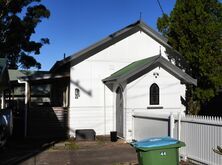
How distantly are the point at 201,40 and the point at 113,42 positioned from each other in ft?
15.0

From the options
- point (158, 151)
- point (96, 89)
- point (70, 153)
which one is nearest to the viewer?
point (158, 151)

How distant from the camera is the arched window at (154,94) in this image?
674 inches

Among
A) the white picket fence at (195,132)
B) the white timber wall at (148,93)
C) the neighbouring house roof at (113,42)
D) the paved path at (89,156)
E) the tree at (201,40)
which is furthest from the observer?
the neighbouring house roof at (113,42)

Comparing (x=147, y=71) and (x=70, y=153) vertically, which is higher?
(x=147, y=71)

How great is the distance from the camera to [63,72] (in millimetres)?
18562

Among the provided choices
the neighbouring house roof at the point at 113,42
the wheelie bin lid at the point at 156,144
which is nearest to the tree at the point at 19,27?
the neighbouring house roof at the point at 113,42

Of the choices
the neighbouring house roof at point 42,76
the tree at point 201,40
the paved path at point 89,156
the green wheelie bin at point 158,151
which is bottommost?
the paved path at point 89,156

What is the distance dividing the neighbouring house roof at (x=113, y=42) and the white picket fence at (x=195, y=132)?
591 cm

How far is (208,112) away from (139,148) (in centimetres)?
1431

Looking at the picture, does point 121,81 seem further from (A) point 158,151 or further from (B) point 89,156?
(A) point 158,151

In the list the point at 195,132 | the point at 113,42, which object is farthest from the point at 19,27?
the point at 195,132

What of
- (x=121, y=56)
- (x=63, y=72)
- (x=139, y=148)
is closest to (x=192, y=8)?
(x=121, y=56)

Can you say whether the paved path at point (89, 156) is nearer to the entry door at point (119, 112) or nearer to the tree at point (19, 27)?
the entry door at point (119, 112)

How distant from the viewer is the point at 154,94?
17.2 m
